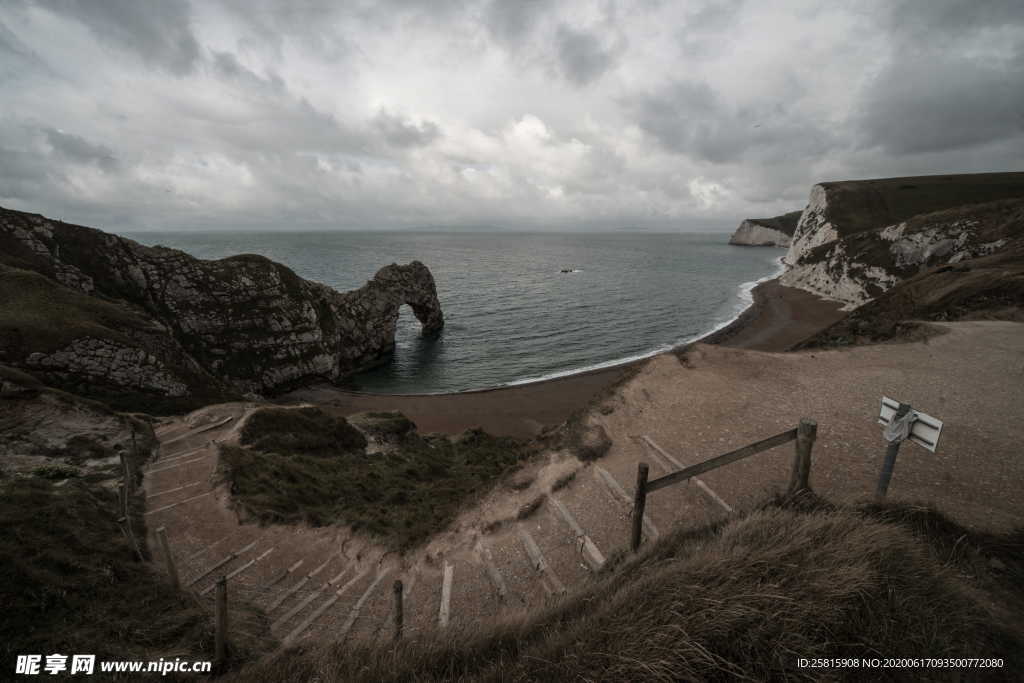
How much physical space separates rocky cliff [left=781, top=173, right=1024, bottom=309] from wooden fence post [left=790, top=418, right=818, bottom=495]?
55.0 m

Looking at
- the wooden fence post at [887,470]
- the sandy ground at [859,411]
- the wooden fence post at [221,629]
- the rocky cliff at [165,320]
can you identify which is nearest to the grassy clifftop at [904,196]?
the sandy ground at [859,411]

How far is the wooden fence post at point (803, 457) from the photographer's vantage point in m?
6.95

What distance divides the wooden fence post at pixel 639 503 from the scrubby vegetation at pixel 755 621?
1255mm

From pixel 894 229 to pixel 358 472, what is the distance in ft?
304

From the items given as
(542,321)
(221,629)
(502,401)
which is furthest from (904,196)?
(221,629)

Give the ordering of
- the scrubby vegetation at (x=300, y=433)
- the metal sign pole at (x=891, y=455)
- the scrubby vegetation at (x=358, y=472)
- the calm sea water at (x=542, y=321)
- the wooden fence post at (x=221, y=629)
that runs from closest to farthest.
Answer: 1. the wooden fence post at (x=221, y=629)
2. the metal sign pole at (x=891, y=455)
3. the scrubby vegetation at (x=358, y=472)
4. the scrubby vegetation at (x=300, y=433)
5. the calm sea water at (x=542, y=321)

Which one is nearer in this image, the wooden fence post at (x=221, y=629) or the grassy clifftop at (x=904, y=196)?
the wooden fence post at (x=221, y=629)

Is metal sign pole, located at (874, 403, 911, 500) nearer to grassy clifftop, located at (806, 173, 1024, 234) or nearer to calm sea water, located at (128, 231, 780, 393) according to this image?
calm sea water, located at (128, 231, 780, 393)

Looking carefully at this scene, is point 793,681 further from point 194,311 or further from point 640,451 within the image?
point 194,311

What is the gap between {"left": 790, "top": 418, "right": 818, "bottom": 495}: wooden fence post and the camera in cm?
695

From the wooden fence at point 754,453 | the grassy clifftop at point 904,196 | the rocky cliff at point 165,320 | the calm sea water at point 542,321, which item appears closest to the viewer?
the wooden fence at point 754,453

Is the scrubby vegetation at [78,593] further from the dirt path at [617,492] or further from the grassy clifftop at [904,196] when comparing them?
the grassy clifftop at [904,196]

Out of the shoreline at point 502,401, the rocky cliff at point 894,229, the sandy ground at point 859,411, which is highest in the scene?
the rocky cliff at point 894,229

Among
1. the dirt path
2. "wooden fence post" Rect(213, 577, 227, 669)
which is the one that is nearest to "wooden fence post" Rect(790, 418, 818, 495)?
the dirt path
